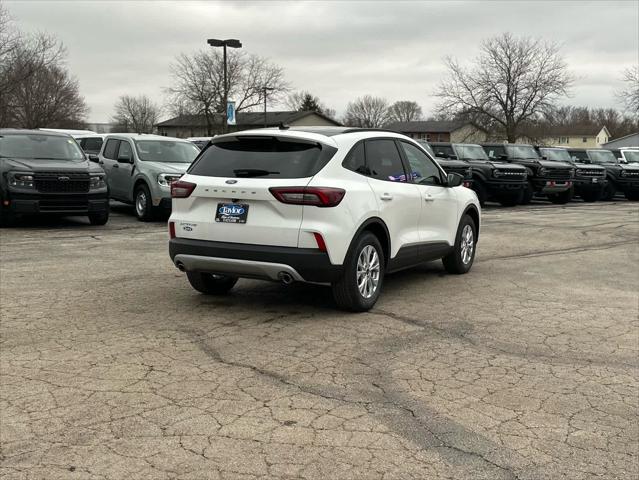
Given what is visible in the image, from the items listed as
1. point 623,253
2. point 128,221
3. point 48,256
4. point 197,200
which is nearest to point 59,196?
point 128,221

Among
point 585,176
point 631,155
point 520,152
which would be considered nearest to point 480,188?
point 520,152

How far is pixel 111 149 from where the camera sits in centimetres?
1570

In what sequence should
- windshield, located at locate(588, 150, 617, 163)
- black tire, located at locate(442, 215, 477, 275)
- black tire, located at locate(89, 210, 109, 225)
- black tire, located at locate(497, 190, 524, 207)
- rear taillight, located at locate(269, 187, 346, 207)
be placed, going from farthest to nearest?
windshield, located at locate(588, 150, 617, 163), black tire, located at locate(497, 190, 524, 207), black tire, located at locate(89, 210, 109, 225), black tire, located at locate(442, 215, 477, 275), rear taillight, located at locate(269, 187, 346, 207)

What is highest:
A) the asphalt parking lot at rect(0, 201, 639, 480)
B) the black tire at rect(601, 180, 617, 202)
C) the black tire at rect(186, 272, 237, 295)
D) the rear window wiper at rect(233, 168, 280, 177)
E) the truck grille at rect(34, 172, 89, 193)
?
the rear window wiper at rect(233, 168, 280, 177)

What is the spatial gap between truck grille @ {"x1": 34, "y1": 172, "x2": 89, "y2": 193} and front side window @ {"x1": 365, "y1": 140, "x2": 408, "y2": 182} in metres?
7.34

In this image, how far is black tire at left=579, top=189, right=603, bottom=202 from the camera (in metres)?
24.0

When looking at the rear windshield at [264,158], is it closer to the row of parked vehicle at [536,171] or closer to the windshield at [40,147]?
the windshield at [40,147]

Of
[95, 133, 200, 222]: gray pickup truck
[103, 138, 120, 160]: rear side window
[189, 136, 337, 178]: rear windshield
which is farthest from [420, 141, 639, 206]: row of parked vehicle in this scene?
[189, 136, 337, 178]: rear windshield

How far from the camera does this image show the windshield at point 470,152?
20859 millimetres

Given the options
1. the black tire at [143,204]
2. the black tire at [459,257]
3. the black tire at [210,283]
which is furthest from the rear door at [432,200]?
the black tire at [143,204]

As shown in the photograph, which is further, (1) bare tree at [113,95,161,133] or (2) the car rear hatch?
(1) bare tree at [113,95,161,133]

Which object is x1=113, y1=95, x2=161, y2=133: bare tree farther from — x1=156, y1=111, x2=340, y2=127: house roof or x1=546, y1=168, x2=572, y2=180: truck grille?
x1=546, y1=168, x2=572, y2=180: truck grille

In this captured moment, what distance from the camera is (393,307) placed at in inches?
257

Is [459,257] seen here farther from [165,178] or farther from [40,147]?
[40,147]
